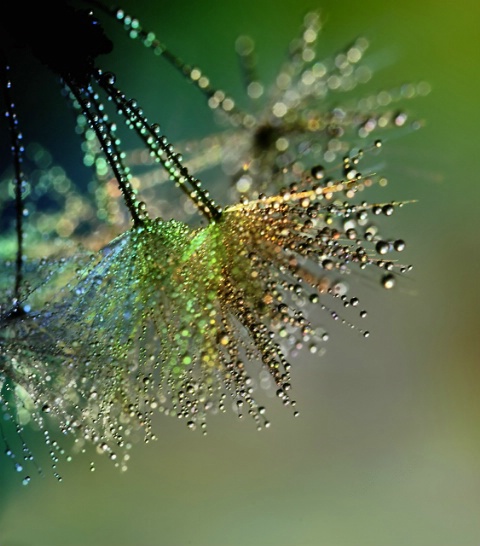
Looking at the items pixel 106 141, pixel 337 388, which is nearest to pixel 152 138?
pixel 106 141

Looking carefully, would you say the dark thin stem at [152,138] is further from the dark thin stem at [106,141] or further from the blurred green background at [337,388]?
the blurred green background at [337,388]

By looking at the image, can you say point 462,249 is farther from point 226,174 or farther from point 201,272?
point 201,272

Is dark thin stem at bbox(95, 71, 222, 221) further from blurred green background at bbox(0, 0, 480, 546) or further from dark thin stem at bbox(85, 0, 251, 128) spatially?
blurred green background at bbox(0, 0, 480, 546)

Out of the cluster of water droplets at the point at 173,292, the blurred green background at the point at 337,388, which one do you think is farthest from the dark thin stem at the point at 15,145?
the blurred green background at the point at 337,388

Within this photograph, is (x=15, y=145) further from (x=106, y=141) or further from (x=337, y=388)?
(x=337, y=388)

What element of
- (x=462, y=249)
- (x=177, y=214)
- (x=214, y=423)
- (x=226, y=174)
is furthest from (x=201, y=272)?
(x=462, y=249)
